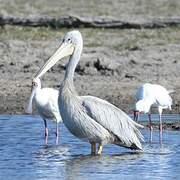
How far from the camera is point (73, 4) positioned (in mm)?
26953

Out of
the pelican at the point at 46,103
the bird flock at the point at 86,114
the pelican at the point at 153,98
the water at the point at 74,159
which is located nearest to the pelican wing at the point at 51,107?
the pelican at the point at 46,103

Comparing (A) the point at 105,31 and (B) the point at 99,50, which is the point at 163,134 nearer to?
(B) the point at 99,50

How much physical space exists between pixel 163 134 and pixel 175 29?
764cm

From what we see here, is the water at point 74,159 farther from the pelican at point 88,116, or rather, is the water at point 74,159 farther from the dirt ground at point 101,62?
the dirt ground at point 101,62

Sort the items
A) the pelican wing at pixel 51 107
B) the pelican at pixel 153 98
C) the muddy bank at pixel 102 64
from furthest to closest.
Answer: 1. the muddy bank at pixel 102 64
2. the pelican at pixel 153 98
3. the pelican wing at pixel 51 107

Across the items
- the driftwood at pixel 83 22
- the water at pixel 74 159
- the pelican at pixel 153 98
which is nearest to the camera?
the water at pixel 74 159

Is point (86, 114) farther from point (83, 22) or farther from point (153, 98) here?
point (83, 22)

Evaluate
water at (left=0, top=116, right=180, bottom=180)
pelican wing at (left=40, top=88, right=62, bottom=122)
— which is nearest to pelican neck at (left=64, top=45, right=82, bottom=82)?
water at (left=0, top=116, right=180, bottom=180)

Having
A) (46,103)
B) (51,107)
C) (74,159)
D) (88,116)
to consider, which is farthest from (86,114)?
(46,103)

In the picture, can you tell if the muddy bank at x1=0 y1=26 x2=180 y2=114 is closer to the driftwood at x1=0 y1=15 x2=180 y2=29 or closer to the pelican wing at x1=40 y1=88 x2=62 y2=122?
the driftwood at x1=0 y1=15 x2=180 y2=29

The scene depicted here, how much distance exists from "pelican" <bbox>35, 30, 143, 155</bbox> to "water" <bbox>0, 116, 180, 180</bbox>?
21cm

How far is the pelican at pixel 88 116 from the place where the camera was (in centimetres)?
→ 1070

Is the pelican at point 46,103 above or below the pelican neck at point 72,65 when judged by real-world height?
below

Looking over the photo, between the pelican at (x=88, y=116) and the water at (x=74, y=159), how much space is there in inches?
8.1
